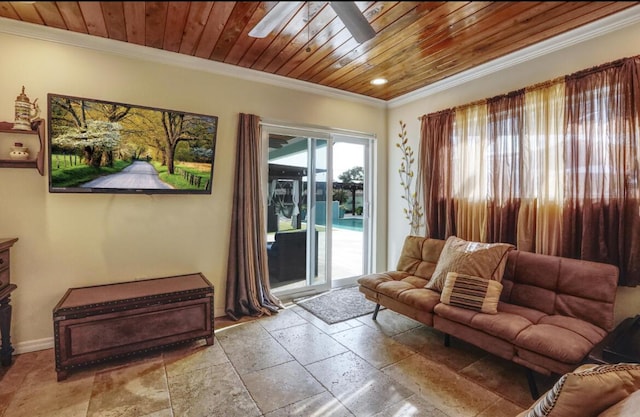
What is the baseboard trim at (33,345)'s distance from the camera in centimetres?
256

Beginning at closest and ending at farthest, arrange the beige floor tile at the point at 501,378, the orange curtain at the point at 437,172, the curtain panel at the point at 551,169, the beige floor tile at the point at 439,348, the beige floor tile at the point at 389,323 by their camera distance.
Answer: the beige floor tile at the point at 501,378 → the curtain panel at the point at 551,169 → the beige floor tile at the point at 439,348 → the beige floor tile at the point at 389,323 → the orange curtain at the point at 437,172

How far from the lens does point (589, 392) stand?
3.95 ft

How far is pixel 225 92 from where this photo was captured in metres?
3.32

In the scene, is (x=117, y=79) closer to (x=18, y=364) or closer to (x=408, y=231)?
(x=18, y=364)

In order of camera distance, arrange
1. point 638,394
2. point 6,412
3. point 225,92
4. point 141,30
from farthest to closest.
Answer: point 225,92 < point 141,30 < point 6,412 < point 638,394

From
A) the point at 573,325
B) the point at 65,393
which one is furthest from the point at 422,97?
the point at 65,393

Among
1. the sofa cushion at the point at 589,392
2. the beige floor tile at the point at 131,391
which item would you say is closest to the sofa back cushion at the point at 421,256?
the sofa cushion at the point at 589,392

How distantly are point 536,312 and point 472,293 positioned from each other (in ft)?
1.55

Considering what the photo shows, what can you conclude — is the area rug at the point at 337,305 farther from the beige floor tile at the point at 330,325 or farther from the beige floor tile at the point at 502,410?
the beige floor tile at the point at 502,410

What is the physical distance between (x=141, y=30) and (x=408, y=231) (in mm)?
3514

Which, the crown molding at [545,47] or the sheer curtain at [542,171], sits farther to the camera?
the sheer curtain at [542,171]

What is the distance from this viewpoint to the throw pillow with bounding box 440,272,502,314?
2416mm

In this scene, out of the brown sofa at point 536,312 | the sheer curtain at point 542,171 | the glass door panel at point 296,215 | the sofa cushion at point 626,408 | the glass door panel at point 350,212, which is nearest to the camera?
the sofa cushion at point 626,408

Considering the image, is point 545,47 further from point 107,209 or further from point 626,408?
point 107,209
